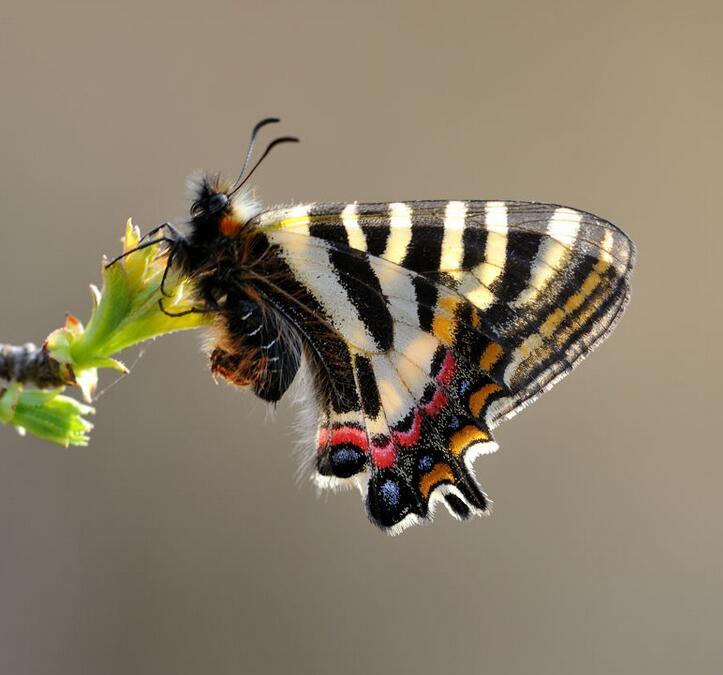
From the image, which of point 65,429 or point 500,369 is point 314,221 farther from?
point 65,429

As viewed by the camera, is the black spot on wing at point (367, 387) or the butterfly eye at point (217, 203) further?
the black spot on wing at point (367, 387)

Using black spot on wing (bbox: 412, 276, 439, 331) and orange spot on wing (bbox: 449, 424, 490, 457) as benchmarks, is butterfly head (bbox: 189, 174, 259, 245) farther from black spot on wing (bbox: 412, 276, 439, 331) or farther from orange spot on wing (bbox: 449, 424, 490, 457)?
orange spot on wing (bbox: 449, 424, 490, 457)

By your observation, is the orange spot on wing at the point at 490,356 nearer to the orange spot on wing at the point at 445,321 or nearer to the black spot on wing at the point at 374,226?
the orange spot on wing at the point at 445,321

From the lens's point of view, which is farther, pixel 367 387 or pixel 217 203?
pixel 367 387

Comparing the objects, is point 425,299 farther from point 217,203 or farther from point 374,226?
point 217,203

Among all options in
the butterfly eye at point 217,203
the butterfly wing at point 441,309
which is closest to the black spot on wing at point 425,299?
the butterfly wing at point 441,309

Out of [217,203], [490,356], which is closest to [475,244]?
[490,356]
